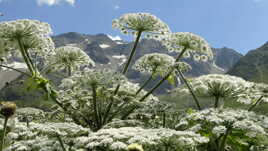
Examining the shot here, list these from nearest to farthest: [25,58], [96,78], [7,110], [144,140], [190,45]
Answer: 1. [144,140]
2. [7,110]
3. [96,78]
4. [25,58]
5. [190,45]

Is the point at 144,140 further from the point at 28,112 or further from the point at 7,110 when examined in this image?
the point at 28,112

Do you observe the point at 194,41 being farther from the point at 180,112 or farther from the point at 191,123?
the point at 191,123

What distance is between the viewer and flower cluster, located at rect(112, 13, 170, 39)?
15367 millimetres

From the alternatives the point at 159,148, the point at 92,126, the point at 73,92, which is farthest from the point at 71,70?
the point at 159,148

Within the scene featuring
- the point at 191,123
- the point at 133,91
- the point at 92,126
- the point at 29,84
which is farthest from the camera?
the point at 133,91

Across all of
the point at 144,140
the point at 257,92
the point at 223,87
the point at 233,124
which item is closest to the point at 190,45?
the point at 223,87

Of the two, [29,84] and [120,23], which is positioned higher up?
[120,23]

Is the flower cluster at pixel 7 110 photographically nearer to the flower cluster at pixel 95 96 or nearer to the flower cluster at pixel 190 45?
the flower cluster at pixel 95 96

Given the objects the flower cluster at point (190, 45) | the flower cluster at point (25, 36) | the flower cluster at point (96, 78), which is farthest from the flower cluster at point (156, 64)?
the flower cluster at point (25, 36)

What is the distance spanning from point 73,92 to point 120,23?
13.5 ft

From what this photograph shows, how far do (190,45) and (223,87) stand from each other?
358 centimetres

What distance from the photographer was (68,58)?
15.1 metres

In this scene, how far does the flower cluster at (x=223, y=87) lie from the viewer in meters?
13.1

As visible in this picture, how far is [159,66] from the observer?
15.8 meters
